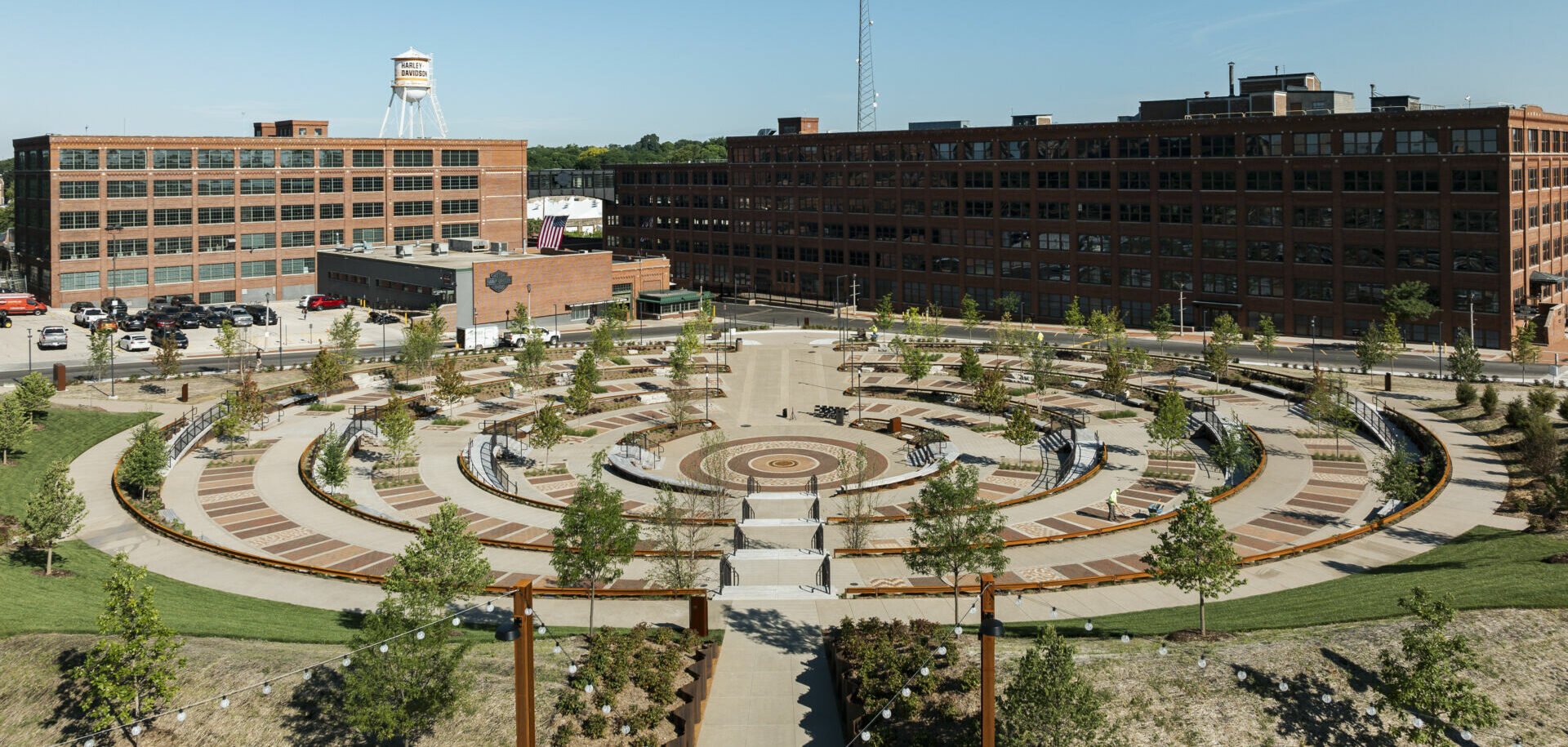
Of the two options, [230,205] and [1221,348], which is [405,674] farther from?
[230,205]

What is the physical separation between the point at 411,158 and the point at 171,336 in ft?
169

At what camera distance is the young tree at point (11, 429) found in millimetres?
63000

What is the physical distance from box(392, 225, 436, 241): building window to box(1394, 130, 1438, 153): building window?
107 metres

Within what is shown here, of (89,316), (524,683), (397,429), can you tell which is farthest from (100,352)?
(524,683)

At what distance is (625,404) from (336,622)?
43.7 meters

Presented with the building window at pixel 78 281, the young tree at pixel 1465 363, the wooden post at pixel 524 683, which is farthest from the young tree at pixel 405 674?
the building window at pixel 78 281

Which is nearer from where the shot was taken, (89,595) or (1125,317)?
(89,595)

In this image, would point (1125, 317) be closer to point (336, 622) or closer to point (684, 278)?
point (684, 278)

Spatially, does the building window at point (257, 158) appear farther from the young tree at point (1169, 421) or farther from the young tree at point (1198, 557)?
the young tree at point (1198, 557)

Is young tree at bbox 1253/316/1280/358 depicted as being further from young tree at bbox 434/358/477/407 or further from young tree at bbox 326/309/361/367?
young tree at bbox 326/309/361/367

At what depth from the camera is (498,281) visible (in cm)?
12175

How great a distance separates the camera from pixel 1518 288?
102188 millimetres

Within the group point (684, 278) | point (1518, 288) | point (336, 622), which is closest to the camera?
point (336, 622)

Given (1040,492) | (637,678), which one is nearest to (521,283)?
(1040,492)
